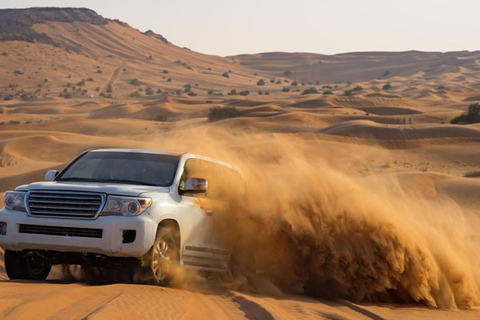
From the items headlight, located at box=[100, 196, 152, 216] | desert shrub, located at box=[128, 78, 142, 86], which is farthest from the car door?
desert shrub, located at box=[128, 78, 142, 86]

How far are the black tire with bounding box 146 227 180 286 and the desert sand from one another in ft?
0.80

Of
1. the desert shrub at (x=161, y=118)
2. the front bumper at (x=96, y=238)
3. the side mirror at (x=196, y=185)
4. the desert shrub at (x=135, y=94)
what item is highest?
the side mirror at (x=196, y=185)

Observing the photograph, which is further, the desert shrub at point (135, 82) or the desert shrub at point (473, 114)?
the desert shrub at point (135, 82)

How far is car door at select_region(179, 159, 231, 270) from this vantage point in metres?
8.62

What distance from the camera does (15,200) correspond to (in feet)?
27.3

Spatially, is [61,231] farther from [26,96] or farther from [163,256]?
[26,96]

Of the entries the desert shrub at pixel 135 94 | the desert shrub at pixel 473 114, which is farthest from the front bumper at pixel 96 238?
the desert shrub at pixel 135 94

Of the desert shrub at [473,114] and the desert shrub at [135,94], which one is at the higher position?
the desert shrub at [473,114]

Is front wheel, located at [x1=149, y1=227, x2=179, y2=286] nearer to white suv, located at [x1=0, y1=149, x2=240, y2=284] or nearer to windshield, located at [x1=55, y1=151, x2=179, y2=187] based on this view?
white suv, located at [x1=0, y1=149, x2=240, y2=284]

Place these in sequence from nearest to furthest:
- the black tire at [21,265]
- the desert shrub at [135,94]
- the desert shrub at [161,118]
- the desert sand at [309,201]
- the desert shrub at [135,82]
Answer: the desert sand at [309,201], the black tire at [21,265], the desert shrub at [161,118], the desert shrub at [135,94], the desert shrub at [135,82]

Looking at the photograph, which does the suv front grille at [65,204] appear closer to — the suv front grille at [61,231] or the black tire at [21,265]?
the suv front grille at [61,231]

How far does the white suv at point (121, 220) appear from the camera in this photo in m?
7.81

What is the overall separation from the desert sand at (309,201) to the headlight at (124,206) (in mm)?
718

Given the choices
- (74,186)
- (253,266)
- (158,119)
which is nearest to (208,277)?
(253,266)
